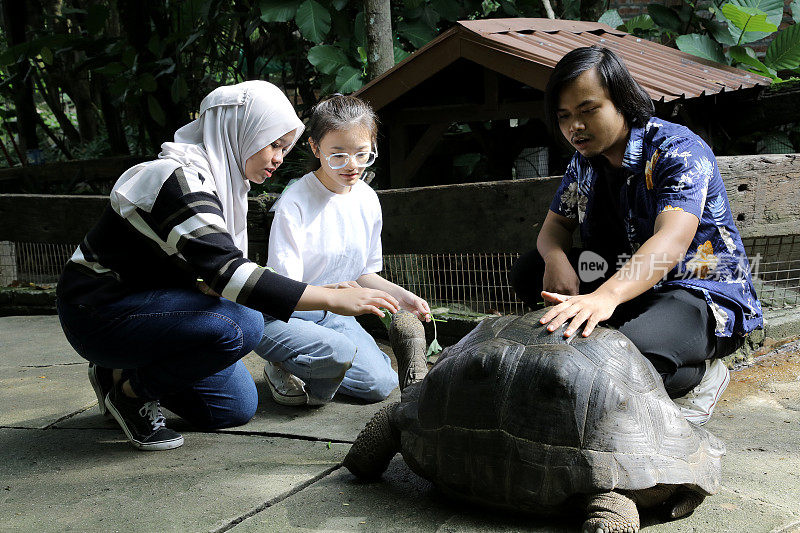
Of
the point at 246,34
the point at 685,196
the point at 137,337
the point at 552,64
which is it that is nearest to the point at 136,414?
the point at 137,337

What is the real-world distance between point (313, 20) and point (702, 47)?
3.52 metres

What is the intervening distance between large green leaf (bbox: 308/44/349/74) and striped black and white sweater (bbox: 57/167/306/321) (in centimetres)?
429

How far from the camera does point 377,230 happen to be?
372 cm

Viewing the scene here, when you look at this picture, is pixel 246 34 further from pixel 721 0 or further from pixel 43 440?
pixel 43 440

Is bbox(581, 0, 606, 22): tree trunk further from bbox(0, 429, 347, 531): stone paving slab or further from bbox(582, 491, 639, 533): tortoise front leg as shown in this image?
bbox(582, 491, 639, 533): tortoise front leg

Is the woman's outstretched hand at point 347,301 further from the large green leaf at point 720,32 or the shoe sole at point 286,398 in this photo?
the large green leaf at point 720,32

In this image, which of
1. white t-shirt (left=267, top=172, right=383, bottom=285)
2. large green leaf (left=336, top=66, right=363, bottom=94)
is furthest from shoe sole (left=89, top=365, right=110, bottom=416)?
large green leaf (left=336, top=66, right=363, bottom=94)

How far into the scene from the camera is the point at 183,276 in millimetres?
2840

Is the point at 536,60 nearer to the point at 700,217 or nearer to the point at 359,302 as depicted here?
the point at 700,217

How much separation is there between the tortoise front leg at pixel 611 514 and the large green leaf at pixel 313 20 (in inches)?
223

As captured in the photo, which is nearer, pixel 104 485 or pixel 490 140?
pixel 104 485

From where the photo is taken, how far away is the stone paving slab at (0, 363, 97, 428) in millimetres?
3383

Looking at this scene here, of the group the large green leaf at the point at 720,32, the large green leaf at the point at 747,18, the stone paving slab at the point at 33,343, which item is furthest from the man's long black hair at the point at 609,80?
the large green leaf at the point at 720,32

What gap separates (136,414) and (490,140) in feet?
15.5
